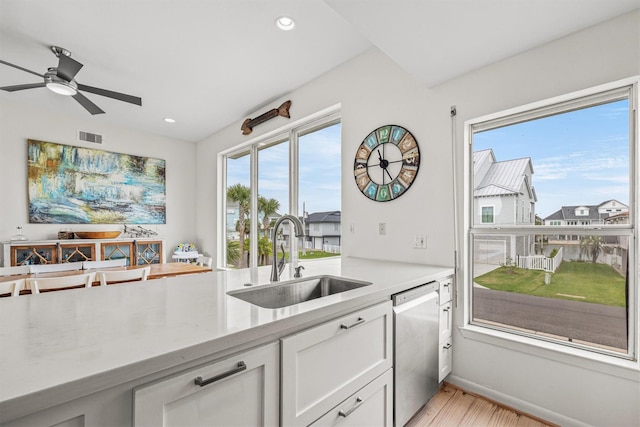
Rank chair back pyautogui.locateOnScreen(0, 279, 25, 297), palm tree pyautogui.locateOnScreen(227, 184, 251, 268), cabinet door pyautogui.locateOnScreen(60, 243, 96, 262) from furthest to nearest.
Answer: palm tree pyautogui.locateOnScreen(227, 184, 251, 268)
cabinet door pyautogui.locateOnScreen(60, 243, 96, 262)
chair back pyautogui.locateOnScreen(0, 279, 25, 297)

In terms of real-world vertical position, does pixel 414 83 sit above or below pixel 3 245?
above

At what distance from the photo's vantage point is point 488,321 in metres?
2.01

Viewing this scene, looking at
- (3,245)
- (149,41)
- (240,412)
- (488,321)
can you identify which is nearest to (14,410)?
(240,412)

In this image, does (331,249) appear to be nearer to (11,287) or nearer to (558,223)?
(558,223)

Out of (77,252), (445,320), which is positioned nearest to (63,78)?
(77,252)

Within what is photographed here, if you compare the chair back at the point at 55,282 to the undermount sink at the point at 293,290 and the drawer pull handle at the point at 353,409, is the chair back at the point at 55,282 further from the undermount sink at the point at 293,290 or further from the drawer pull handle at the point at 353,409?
the drawer pull handle at the point at 353,409

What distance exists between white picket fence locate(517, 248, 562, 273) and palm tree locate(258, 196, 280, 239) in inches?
109

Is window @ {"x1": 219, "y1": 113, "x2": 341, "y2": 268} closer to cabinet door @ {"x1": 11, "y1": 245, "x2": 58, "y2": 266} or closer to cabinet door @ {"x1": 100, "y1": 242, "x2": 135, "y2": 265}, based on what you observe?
cabinet door @ {"x1": 100, "y1": 242, "x2": 135, "y2": 265}

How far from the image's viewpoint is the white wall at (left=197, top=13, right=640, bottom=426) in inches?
61.0

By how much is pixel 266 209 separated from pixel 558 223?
124 inches

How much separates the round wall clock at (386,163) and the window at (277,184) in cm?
42

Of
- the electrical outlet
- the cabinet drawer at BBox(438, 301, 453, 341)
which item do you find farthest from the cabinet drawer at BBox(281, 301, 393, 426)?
the electrical outlet

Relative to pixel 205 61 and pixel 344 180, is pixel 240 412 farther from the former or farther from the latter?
pixel 205 61

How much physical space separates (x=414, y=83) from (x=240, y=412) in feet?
8.01
